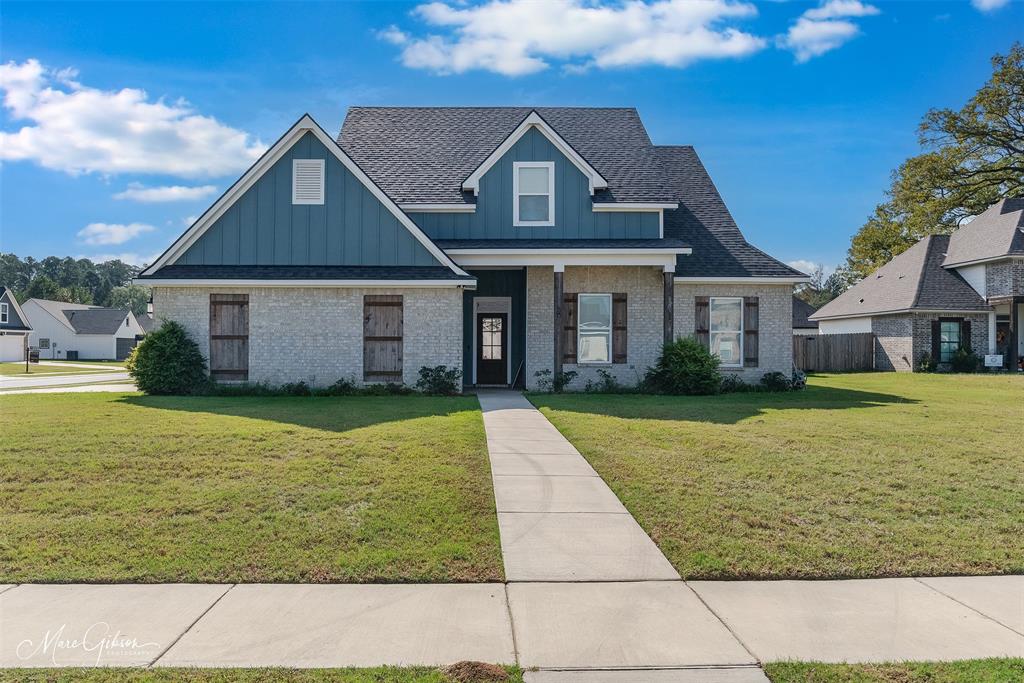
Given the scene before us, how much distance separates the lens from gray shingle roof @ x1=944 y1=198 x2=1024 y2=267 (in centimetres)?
2984

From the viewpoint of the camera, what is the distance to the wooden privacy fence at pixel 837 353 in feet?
106

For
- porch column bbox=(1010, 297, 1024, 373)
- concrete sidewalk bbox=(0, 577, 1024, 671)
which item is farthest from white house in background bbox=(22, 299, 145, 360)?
concrete sidewalk bbox=(0, 577, 1024, 671)

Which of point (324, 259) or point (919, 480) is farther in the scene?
point (324, 259)

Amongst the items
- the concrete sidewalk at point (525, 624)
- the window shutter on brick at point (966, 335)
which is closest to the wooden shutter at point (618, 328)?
the concrete sidewalk at point (525, 624)

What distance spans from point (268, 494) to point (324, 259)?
10.8 metres

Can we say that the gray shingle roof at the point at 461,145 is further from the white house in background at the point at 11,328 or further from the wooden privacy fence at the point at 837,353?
the white house in background at the point at 11,328

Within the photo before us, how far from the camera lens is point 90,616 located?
15.0 ft

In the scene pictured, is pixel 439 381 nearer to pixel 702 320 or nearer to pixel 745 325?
pixel 702 320

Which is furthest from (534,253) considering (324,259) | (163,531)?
(163,531)

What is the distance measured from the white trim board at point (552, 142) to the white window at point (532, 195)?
585 millimetres

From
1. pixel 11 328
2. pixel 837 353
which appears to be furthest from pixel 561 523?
pixel 11 328

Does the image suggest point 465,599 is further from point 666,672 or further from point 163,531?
point 163,531

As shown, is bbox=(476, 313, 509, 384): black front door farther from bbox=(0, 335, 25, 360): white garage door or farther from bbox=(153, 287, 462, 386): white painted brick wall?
bbox=(0, 335, 25, 360): white garage door

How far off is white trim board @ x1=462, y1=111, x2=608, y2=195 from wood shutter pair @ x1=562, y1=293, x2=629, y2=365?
121 inches
